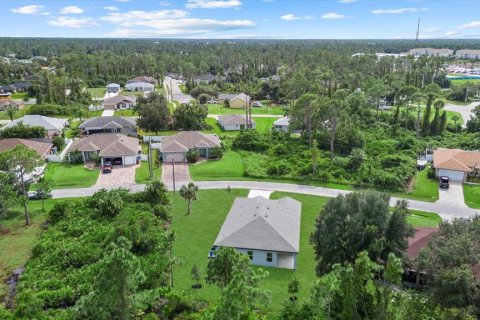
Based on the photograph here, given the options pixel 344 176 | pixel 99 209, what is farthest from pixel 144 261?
pixel 344 176

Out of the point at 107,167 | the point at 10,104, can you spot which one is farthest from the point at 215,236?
the point at 10,104

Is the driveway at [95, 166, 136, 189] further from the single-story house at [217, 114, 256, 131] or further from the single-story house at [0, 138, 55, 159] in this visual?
the single-story house at [217, 114, 256, 131]

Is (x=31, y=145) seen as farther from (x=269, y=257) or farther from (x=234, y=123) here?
(x=269, y=257)

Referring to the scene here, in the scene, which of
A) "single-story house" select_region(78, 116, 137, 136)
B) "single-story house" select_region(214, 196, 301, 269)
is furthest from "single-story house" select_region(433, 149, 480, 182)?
"single-story house" select_region(78, 116, 137, 136)

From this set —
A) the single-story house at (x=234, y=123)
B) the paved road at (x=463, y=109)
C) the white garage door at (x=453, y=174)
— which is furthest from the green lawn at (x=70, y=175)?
the paved road at (x=463, y=109)

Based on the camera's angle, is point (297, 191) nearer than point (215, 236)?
No

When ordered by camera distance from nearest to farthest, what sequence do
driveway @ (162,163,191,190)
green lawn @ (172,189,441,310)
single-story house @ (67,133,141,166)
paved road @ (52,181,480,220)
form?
green lawn @ (172,189,441,310), paved road @ (52,181,480,220), driveway @ (162,163,191,190), single-story house @ (67,133,141,166)
